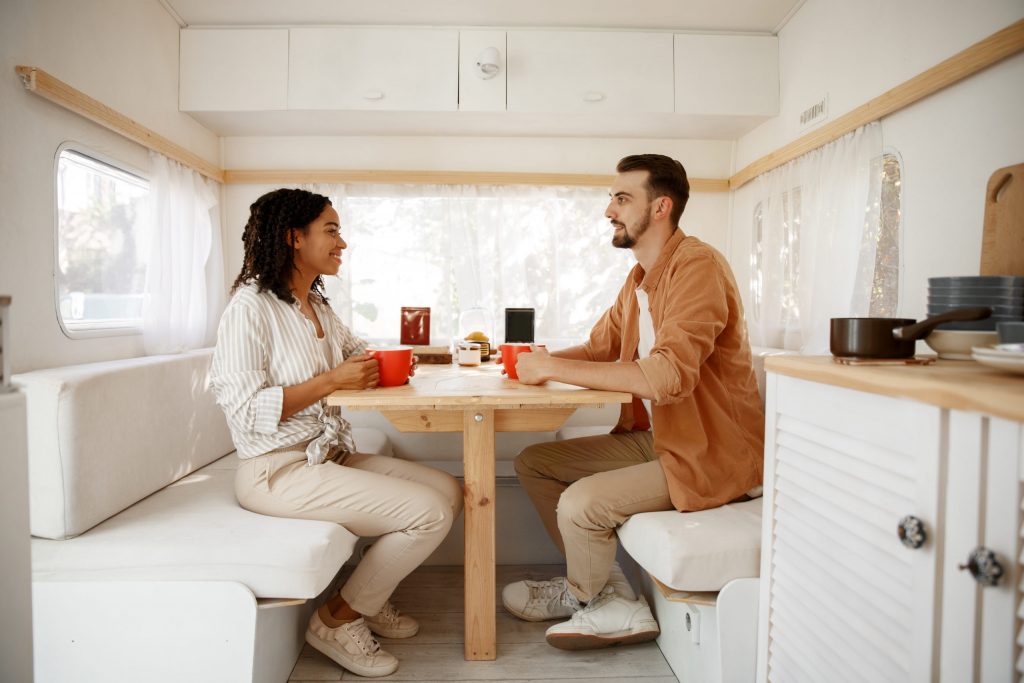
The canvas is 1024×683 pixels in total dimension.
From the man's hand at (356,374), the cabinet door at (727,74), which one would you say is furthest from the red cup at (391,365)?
the cabinet door at (727,74)

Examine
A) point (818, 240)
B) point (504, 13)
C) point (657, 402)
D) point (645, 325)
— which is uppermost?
point (504, 13)

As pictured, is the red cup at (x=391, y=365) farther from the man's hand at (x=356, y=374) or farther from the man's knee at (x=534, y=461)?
the man's knee at (x=534, y=461)

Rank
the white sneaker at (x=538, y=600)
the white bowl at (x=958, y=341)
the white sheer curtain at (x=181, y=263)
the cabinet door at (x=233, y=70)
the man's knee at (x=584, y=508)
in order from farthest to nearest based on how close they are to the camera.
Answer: the cabinet door at (x=233, y=70) < the white sheer curtain at (x=181, y=263) < the white sneaker at (x=538, y=600) < the man's knee at (x=584, y=508) < the white bowl at (x=958, y=341)

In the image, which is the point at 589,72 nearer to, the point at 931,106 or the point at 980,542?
the point at 931,106

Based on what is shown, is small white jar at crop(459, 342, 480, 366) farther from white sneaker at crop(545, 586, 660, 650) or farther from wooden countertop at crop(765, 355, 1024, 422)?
wooden countertop at crop(765, 355, 1024, 422)

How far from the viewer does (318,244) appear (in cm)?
194

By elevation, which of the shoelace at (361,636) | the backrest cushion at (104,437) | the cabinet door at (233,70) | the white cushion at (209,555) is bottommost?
the shoelace at (361,636)

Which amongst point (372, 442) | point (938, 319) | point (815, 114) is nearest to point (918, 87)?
point (815, 114)

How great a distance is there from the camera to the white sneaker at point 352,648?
5.66ft

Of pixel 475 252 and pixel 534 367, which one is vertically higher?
pixel 475 252

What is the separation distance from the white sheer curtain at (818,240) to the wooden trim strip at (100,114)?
120 inches

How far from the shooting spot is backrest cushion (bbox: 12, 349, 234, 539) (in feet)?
4.95

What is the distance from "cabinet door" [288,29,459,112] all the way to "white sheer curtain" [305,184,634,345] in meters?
0.63

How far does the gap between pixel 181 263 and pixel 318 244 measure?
1.32 metres
